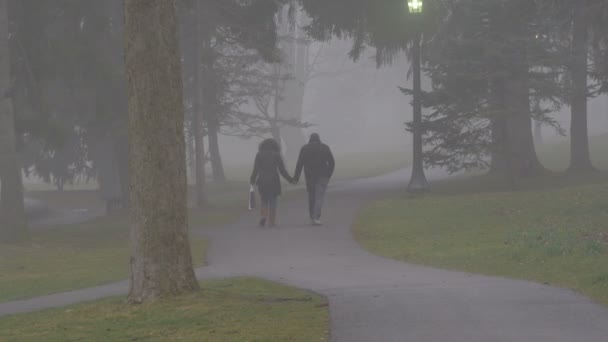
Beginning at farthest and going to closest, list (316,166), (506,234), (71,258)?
(316,166) → (71,258) → (506,234)

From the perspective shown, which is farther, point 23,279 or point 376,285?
point 23,279

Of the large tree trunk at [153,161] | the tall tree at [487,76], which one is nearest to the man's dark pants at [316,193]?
the tall tree at [487,76]

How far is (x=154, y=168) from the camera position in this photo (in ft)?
35.3

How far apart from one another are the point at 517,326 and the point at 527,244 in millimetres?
6766

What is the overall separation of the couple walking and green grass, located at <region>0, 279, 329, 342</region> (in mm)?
8462

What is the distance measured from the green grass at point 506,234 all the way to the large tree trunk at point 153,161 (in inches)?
180

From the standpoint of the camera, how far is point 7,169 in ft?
72.6

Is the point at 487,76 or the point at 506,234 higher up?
the point at 487,76

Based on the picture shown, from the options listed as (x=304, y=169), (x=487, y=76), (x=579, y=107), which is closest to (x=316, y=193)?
(x=304, y=169)

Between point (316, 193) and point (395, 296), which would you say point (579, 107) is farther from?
point (395, 296)

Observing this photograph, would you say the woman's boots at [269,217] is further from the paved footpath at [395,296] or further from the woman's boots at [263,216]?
the paved footpath at [395,296]

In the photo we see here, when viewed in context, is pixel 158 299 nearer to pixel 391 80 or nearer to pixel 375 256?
pixel 375 256

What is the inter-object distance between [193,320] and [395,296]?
2263 millimetres

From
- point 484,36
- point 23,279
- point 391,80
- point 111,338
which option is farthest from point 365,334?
point 391,80
